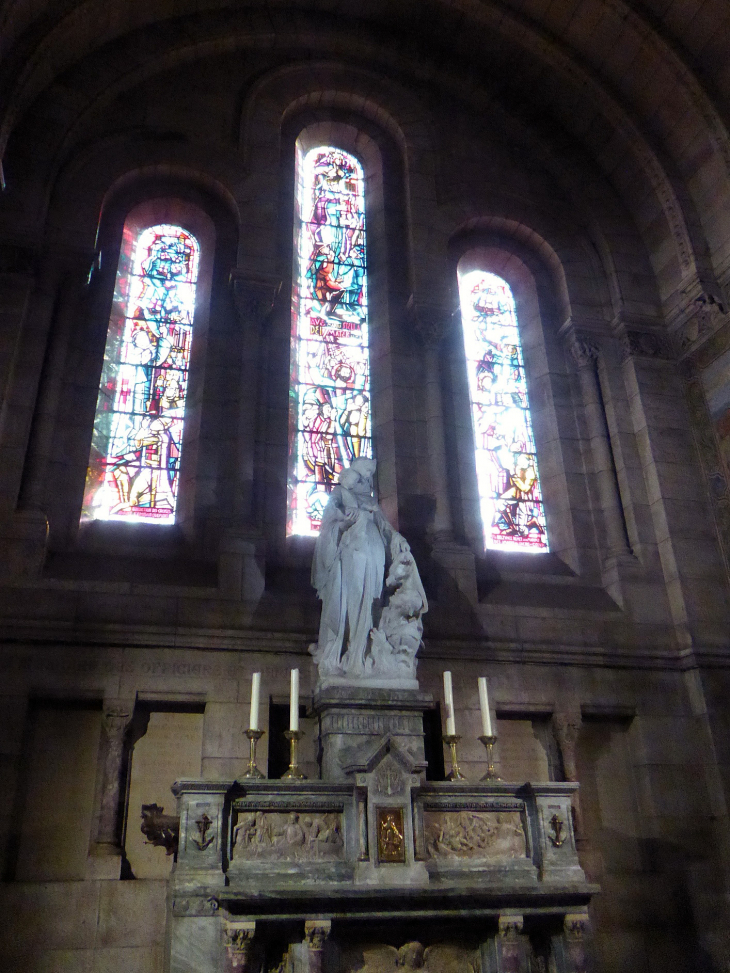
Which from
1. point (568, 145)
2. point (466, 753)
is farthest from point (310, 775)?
point (568, 145)

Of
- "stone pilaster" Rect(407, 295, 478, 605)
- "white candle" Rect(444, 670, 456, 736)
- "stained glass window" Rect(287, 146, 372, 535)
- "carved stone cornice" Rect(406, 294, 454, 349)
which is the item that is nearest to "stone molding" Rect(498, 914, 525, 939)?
"white candle" Rect(444, 670, 456, 736)

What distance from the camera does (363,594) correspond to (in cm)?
699

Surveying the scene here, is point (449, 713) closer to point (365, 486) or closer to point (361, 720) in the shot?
point (361, 720)

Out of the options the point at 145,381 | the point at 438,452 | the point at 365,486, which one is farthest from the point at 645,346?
the point at 145,381

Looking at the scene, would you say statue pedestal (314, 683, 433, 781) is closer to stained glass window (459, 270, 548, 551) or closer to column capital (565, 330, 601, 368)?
stained glass window (459, 270, 548, 551)

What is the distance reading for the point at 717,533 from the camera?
32.6 feet

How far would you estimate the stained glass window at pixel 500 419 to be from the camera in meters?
10.3

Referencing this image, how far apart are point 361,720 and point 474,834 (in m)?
1.16

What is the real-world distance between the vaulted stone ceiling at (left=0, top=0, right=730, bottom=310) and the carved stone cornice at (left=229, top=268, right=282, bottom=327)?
1.87 metres

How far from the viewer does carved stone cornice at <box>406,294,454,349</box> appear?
10.4 m

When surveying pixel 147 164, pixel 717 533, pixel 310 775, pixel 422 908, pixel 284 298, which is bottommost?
pixel 422 908

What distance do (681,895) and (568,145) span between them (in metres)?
10.0

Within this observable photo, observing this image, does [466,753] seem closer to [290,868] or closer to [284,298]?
[290,868]

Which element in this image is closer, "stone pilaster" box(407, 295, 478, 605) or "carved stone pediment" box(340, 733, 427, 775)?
"carved stone pediment" box(340, 733, 427, 775)
